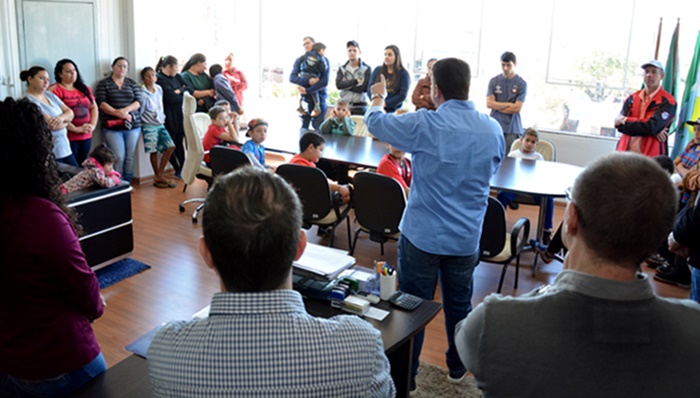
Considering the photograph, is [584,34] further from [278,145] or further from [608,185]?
[608,185]

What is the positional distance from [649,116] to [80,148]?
5.48m

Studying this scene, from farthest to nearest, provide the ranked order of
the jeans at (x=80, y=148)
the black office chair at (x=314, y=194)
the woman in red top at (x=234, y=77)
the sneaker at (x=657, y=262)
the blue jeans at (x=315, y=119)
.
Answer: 1. the woman in red top at (x=234, y=77)
2. the blue jeans at (x=315, y=119)
3. the jeans at (x=80, y=148)
4. the sneaker at (x=657, y=262)
5. the black office chair at (x=314, y=194)

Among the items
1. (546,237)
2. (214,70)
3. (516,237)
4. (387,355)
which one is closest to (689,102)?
(546,237)

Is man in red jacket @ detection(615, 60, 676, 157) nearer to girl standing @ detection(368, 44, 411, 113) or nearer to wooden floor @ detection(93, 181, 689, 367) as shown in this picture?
wooden floor @ detection(93, 181, 689, 367)

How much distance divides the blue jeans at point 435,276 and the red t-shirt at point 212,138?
3383 millimetres

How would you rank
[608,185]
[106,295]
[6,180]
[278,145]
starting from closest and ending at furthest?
1. [608,185]
2. [6,180]
3. [106,295]
4. [278,145]

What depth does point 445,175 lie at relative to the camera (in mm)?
2633

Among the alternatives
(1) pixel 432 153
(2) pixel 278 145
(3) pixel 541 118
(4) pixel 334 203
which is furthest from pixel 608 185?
(3) pixel 541 118

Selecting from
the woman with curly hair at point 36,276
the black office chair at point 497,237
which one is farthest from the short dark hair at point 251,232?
the black office chair at point 497,237

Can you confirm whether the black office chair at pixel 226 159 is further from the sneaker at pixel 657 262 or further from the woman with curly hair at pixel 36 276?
the sneaker at pixel 657 262

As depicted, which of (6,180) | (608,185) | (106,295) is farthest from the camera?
(106,295)

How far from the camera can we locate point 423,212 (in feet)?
8.95

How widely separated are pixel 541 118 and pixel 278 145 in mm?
3525

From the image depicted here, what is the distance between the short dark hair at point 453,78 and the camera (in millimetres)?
2571
